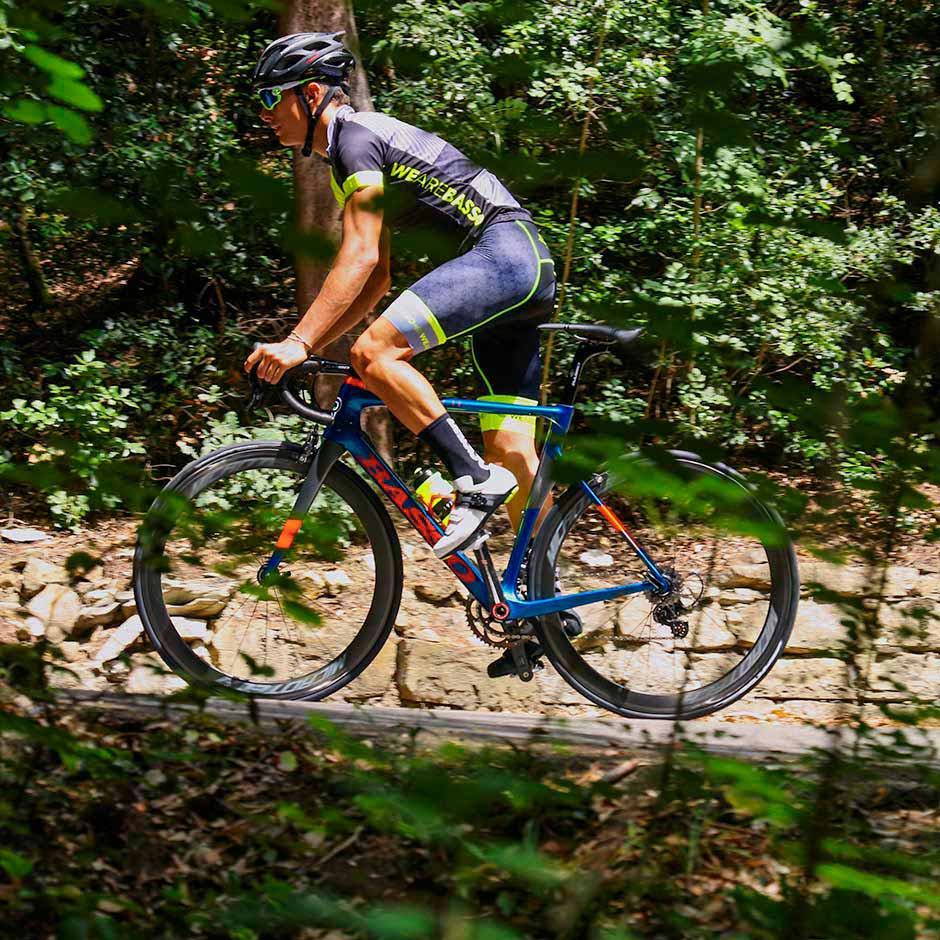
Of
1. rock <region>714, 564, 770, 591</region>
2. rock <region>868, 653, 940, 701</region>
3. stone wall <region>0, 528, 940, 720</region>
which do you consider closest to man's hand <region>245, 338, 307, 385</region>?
stone wall <region>0, 528, 940, 720</region>

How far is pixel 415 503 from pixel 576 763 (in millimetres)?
1304

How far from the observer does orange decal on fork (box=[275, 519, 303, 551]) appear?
2.55 meters

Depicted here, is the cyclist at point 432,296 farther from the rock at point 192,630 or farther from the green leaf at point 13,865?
the green leaf at point 13,865

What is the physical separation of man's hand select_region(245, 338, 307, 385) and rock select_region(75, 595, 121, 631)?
231 cm

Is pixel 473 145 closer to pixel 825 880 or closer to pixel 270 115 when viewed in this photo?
pixel 825 880

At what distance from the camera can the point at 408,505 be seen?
3840 mm

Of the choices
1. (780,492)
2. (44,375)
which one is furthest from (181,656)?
(44,375)

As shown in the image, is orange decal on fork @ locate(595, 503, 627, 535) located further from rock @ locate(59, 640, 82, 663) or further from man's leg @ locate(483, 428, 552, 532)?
rock @ locate(59, 640, 82, 663)

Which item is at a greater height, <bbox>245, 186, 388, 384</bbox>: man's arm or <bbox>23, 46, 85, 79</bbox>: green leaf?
<bbox>23, 46, 85, 79</bbox>: green leaf

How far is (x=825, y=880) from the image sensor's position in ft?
5.53

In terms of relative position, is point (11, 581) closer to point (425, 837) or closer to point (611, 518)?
point (611, 518)

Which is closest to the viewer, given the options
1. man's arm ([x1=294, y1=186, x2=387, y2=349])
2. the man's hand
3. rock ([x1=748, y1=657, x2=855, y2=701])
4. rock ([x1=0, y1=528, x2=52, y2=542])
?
man's arm ([x1=294, y1=186, x2=387, y2=349])

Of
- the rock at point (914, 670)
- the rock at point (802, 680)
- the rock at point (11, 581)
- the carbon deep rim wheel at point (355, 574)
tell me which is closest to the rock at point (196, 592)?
the carbon deep rim wheel at point (355, 574)

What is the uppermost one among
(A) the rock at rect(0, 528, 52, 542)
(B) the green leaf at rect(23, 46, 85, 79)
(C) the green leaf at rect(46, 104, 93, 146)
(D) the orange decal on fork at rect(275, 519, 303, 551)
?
(B) the green leaf at rect(23, 46, 85, 79)
